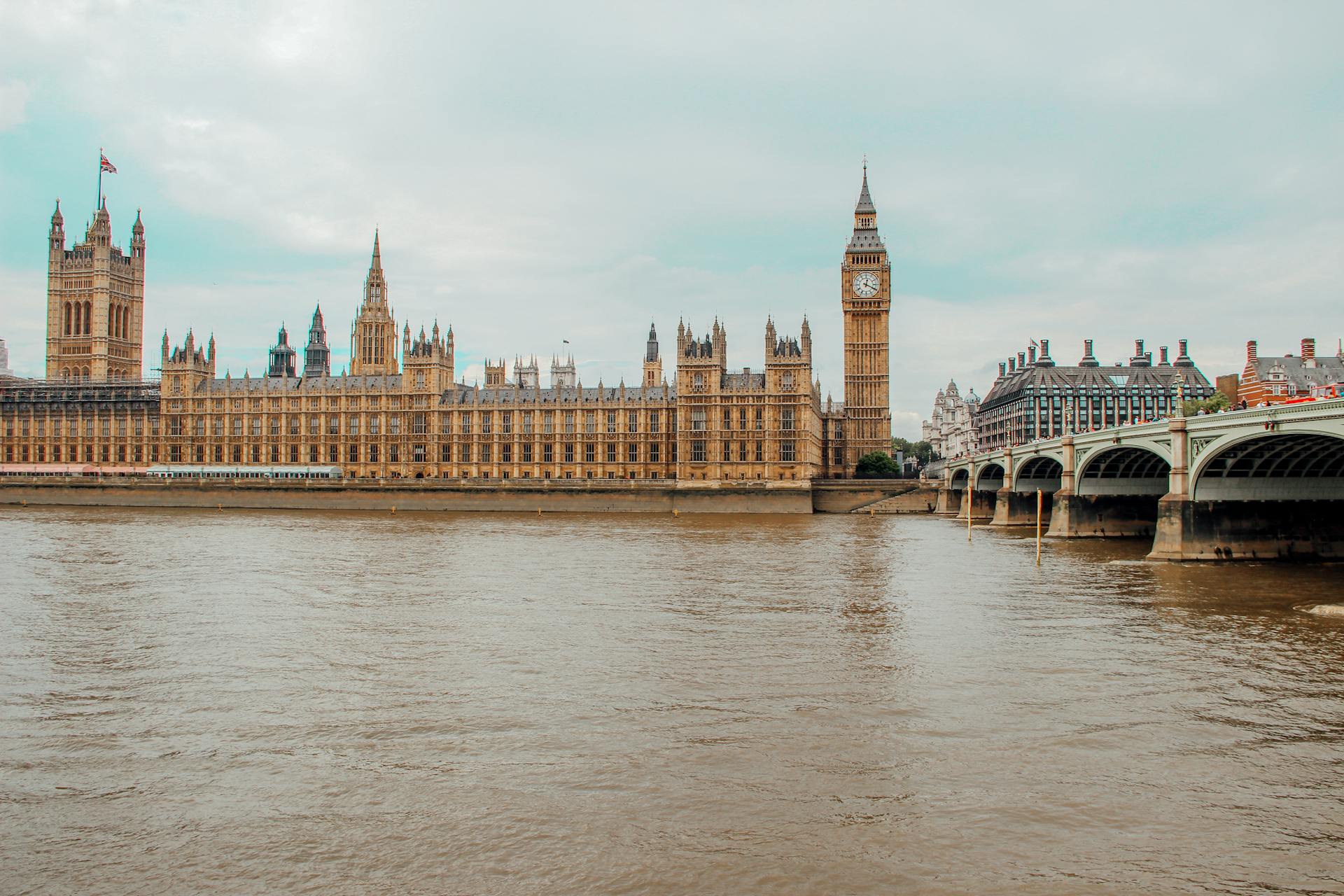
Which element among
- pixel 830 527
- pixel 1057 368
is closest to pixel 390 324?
pixel 830 527

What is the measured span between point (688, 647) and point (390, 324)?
396 ft

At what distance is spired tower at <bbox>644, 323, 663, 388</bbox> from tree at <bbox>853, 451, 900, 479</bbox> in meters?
27.0

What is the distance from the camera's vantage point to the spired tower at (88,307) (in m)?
133

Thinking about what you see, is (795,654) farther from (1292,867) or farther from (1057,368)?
(1057,368)

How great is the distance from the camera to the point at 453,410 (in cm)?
10262

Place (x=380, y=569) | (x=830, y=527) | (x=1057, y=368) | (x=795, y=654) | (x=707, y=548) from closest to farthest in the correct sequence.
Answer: (x=795, y=654), (x=380, y=569), (x=707, y=548), (x=830, y=527), (x=1057, y=368)

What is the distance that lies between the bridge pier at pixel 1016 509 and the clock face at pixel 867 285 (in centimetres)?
4221

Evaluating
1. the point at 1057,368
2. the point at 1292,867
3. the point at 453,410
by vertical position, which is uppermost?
the point at 1057,368

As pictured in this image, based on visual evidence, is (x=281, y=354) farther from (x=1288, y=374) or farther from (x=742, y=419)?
(x=1288, y=374)

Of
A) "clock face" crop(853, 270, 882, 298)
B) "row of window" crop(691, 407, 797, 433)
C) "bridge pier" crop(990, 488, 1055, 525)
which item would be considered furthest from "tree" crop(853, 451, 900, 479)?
"bridge pier" crop(990, 488, 1055, 525)

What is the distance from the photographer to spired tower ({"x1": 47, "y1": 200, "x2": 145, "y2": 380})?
133 m

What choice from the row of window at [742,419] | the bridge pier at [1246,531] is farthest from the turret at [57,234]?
the bridge pier at [1246,531]

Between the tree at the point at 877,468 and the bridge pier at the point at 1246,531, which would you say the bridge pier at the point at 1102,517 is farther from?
the tree at the point at 877,468

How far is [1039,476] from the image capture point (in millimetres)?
76000
